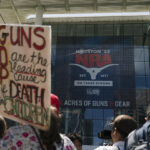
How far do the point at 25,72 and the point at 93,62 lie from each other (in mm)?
16316

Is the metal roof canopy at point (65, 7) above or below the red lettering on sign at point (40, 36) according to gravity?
above

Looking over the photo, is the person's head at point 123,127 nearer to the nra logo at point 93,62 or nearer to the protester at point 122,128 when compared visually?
the protester at point 122,128

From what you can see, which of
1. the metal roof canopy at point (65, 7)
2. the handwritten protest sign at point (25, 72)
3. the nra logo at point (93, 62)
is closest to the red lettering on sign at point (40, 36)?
the handwritten protest sign at point (25, 72)

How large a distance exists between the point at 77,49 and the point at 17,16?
16.4 ft

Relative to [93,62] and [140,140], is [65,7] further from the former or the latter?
[140,140]

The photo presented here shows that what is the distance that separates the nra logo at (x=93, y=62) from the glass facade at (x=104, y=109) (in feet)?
4.62

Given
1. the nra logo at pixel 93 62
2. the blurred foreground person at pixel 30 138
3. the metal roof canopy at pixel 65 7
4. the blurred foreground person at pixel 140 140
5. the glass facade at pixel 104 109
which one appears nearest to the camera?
the blurred foreground person at pixel 30 138

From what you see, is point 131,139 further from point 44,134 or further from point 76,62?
point 76,62

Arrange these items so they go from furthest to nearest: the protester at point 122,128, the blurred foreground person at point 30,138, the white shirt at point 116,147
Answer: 1. the protester at point 122,128
2. the white shirt at point 116,147
3. the blurred foreground person at point 30,138

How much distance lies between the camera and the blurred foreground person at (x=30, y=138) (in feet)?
5.38

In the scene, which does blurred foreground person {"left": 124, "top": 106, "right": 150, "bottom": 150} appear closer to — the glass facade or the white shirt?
the white shirt

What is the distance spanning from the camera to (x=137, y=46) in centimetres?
1902

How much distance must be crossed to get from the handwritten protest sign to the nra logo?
1580 cm

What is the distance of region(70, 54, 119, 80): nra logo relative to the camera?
17766mm
